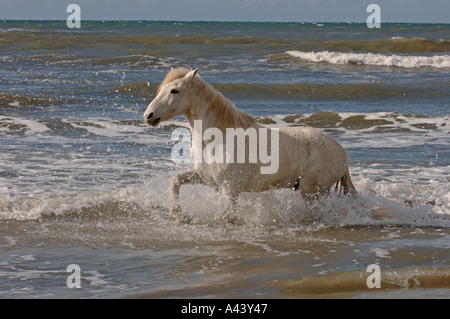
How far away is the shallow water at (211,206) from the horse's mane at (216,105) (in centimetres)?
84

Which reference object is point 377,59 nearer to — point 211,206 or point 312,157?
point 312,157

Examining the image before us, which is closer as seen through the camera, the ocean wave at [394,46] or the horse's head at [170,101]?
the horse's head at [170,101]

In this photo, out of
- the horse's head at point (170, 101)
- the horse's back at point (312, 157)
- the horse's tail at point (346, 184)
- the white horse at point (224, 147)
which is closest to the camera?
the horse's head at point (170, 101)

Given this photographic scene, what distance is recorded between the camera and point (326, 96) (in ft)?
55.5

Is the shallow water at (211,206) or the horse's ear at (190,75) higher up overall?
the horse's ear at (190,75)

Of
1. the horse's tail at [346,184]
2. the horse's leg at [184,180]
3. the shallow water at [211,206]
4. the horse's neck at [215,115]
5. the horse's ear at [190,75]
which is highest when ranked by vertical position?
the horse's ear at [190,75]

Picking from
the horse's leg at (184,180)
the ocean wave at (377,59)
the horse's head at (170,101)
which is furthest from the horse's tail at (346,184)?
the ocean wave at (377,59)

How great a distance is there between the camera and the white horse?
21.0 ft

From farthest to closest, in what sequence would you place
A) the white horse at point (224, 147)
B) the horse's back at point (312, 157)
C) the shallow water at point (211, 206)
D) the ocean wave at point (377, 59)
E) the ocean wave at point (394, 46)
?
the ocean wave at point (394, 46) < the ocean wave at point (377, 59) < the horse's back at point (312, 157) < the white horse at point (224, 147) < the shallow water at point (211, 206)

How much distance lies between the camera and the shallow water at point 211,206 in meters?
5.19

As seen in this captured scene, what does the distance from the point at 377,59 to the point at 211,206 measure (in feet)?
64.4

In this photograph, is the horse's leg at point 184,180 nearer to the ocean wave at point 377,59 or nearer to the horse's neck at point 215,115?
the horse's neck at point 215,115
